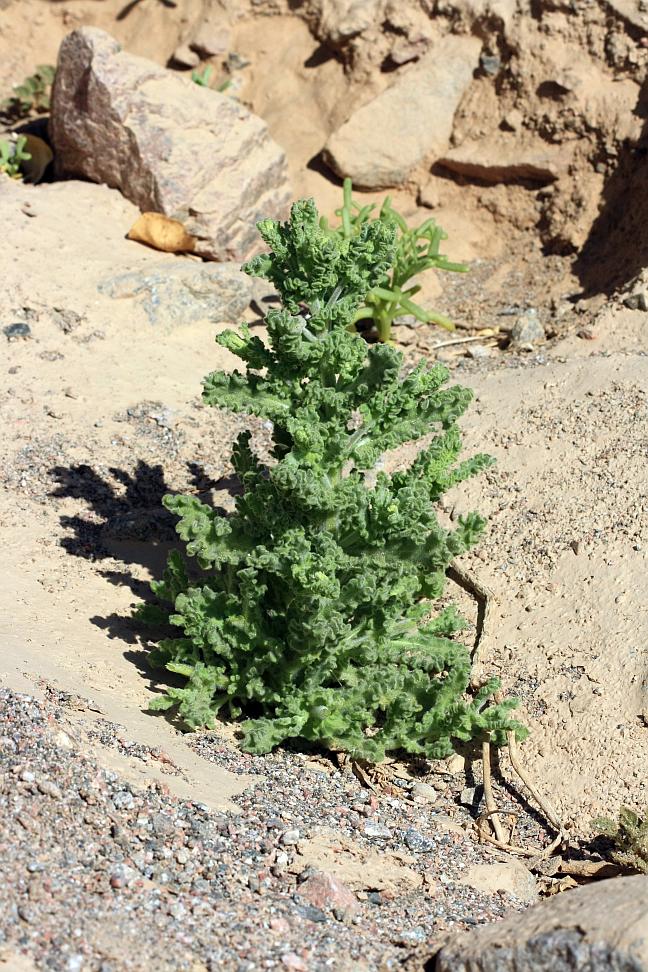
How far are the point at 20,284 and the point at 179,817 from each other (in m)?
5.09

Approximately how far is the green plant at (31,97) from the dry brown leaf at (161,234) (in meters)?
2.69

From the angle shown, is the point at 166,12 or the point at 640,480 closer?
the point at 640,480

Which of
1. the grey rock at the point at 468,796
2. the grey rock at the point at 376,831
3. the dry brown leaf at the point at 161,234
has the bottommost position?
the dry brown leaf at the point at 161,234

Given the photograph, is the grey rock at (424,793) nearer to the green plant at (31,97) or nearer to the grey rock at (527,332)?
the grey rock at (527,332)

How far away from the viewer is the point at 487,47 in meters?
9.72

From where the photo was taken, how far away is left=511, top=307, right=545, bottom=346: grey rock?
7.79 metres

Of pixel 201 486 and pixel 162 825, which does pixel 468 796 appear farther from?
pixel 201 486

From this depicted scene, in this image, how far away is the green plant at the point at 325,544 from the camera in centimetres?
407

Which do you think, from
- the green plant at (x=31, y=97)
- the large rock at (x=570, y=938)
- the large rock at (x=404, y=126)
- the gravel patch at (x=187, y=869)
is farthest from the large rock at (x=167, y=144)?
the large rock at (x=570, y=938)

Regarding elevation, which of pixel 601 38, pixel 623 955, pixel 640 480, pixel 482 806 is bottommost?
pixel 482 806

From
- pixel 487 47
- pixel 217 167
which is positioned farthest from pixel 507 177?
pixel 217 167

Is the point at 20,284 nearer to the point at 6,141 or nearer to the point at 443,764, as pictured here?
the point at 6,141

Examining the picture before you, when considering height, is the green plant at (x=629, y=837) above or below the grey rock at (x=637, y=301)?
below

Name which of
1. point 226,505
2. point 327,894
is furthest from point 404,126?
point 327,894
